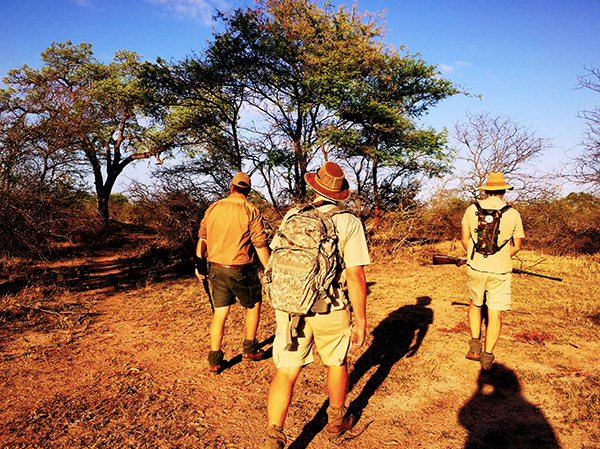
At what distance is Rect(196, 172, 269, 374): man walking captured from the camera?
3.70 m

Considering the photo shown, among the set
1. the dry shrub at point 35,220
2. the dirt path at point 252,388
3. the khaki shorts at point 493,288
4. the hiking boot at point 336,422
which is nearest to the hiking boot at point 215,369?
the dirt path at point 252,388

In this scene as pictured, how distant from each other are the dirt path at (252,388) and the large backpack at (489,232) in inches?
51.2

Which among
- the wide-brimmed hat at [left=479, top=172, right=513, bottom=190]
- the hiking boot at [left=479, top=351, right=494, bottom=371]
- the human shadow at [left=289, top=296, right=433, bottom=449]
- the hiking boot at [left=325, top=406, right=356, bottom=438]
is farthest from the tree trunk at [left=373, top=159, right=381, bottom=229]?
the hiking boot at [left=325, top=406, right=356, bottom=438]

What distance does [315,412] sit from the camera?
10.0 feet

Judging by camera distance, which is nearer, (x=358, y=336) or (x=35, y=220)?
(x=358, y=336)

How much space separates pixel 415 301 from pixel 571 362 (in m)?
2.74

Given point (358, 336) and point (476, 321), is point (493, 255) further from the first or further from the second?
point (358, 336)

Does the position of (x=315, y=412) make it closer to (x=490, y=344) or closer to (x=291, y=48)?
(x=490, y=344)

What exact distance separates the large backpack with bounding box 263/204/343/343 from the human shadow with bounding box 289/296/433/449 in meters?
1.12

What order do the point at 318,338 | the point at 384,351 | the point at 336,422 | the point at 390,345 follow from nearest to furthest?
1. the point at 318,338
2. the point at 336,422
3. the point at 384,351
4. the point at 390,345

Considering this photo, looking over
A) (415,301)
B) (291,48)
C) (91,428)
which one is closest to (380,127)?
(291,48)

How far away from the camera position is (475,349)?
3979mm

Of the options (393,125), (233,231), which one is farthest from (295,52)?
(233,231)

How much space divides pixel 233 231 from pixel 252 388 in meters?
1.56
